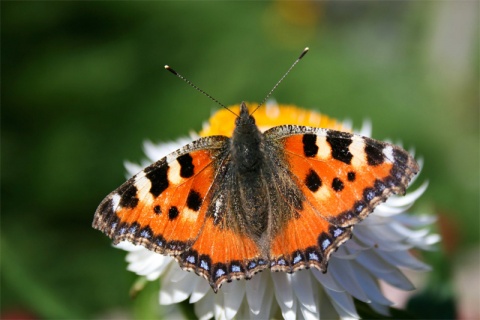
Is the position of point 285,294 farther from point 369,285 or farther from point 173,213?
point 173,213

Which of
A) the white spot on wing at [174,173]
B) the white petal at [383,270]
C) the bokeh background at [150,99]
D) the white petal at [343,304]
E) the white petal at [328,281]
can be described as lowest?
the white petal at [343,304]

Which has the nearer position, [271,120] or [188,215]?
[188,215]

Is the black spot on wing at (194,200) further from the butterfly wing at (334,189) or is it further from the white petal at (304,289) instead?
the white petal at (304,289)

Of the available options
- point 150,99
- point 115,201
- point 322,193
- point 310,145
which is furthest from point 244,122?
point 150,99

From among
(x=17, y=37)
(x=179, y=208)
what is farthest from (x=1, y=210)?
(x=179, y=208)

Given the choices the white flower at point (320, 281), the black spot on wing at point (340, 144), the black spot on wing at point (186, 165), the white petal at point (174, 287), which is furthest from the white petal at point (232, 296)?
the black spot on wing at point (340, 144)

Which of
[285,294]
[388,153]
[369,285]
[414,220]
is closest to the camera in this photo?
[388,153]
